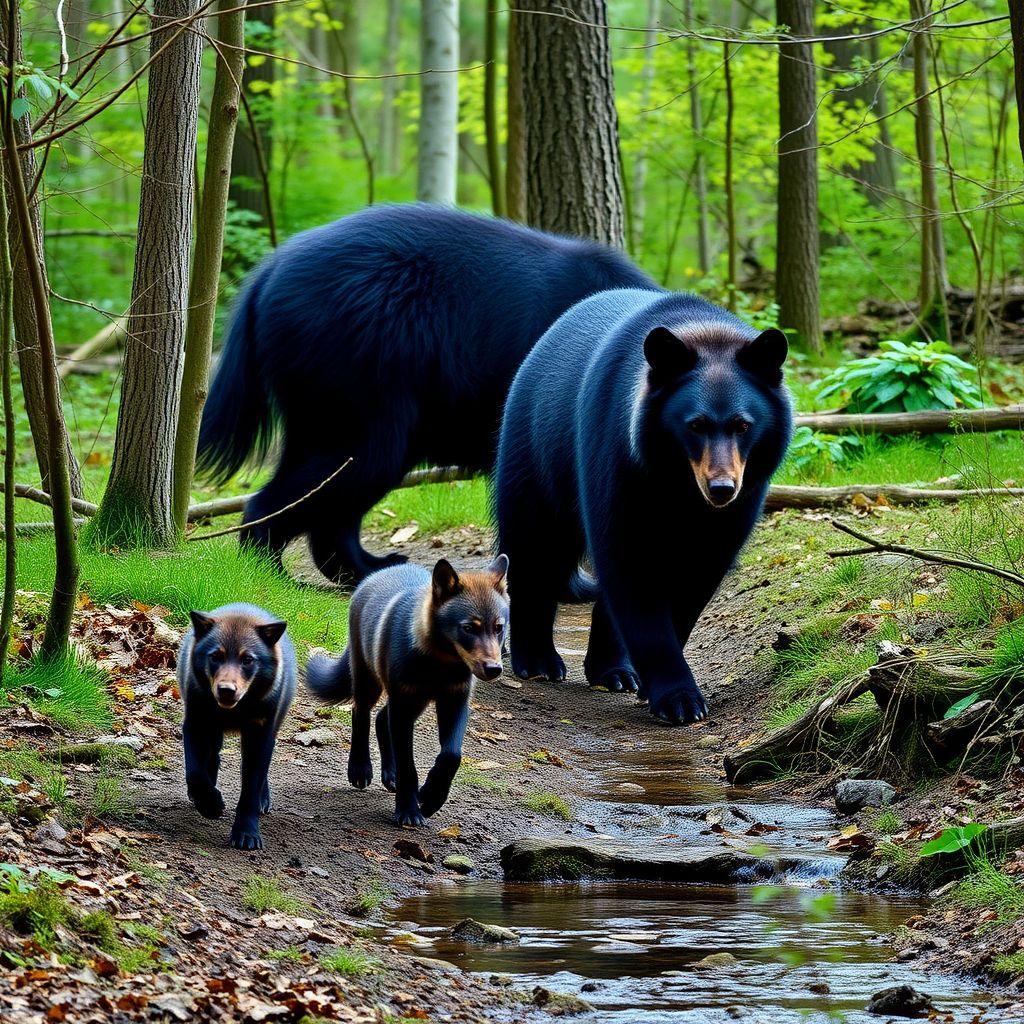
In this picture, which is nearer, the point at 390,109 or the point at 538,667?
the point at 538,667

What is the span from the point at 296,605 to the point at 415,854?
2430 mm

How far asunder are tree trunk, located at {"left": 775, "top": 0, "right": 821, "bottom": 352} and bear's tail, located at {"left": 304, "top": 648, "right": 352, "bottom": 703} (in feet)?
30.3

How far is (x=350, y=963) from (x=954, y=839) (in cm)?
189

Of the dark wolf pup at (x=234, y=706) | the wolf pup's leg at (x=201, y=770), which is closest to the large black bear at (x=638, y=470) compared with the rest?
the dark wolf pup at (x=234, y=706)

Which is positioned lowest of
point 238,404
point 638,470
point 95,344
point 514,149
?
point 638,470

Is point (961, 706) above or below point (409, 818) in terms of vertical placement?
above

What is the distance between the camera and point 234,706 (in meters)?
3.96

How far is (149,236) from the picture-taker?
21.2 ft

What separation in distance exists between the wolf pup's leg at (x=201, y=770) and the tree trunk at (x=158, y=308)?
2.77m

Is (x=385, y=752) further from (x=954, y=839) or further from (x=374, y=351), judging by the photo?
(x=374, y=351)

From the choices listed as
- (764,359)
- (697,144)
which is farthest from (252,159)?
(764,359)

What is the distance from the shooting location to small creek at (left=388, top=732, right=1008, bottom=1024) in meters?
3.06

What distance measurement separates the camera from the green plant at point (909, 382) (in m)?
9.34

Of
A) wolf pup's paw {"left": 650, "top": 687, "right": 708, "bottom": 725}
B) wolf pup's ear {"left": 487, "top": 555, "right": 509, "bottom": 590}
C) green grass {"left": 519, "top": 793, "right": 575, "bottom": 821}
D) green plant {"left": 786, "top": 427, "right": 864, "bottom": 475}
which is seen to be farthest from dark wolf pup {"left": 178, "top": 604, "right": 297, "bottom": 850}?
green plant {"left": 786, "top": 427, "right": 864, "bottom": 475}
